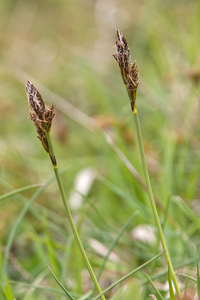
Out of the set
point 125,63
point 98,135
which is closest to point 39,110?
point 125,63

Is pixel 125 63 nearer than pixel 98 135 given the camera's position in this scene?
Yes

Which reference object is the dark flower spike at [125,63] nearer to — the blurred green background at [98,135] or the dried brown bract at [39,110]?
the dried brown bract at [39,110]

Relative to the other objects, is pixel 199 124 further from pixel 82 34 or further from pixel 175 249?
pixel 82 34

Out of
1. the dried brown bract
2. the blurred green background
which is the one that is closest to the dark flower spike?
the dried brown bract

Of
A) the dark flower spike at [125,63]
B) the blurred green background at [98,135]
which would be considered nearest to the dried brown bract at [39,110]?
the dark flower spike at [125,63]

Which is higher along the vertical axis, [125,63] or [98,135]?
[125,63]

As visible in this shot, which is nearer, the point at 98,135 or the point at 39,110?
the point at 39,110

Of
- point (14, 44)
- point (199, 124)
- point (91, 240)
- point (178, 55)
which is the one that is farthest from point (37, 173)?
point (14, 44)

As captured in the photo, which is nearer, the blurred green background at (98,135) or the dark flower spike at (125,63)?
the dark flower spike at (125,63)

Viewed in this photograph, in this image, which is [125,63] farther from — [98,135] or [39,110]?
[98,135]
